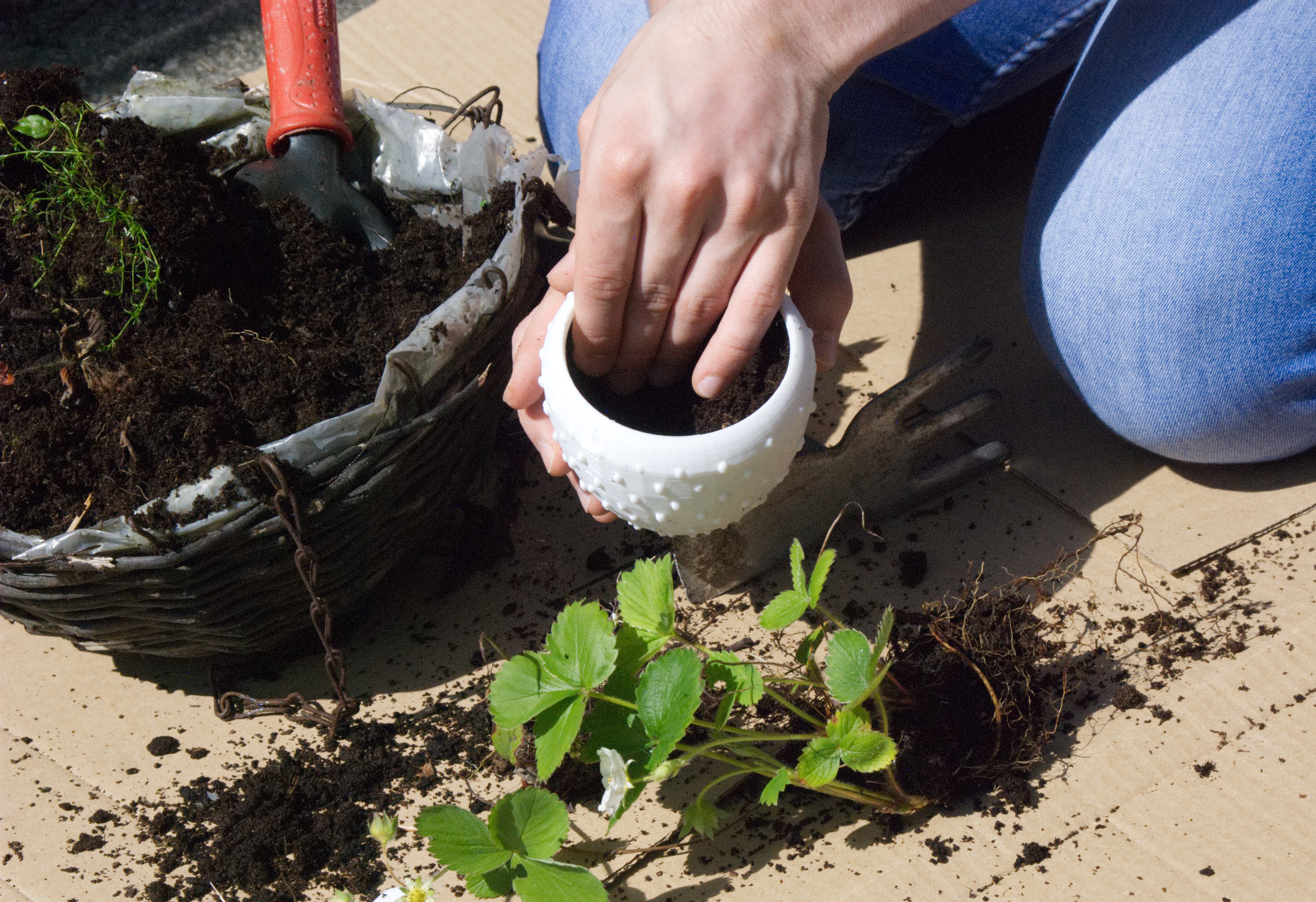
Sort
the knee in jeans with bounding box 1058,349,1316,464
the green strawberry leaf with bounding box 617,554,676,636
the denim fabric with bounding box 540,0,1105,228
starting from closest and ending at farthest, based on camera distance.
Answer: the green strawberry leaf with bounding box 617,554,676,636 → the knee in jeans with bounding box 1058,349,1316,464 → the denim fabric with bounding box 540,0,1105,228

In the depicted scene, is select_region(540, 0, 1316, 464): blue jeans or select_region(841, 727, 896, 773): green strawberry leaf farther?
select_region(540, 0, 1316, 464): blue jeans

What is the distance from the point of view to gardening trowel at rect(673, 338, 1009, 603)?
51.0 inches

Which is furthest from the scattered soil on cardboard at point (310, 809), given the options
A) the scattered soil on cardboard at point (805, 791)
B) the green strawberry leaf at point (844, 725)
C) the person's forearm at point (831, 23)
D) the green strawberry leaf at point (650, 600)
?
the person's forearm at point (831, 23)

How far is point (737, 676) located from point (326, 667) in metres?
0.60

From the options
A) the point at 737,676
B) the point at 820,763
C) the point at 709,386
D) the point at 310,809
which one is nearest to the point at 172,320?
the point at 310,809

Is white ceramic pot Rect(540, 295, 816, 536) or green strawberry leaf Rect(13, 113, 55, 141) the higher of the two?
green strawberry leaf Rect(13, 113, 55, 141)

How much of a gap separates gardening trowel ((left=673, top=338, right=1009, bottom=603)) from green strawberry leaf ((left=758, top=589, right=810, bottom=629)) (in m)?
0.27

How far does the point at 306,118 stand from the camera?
1.36 metres

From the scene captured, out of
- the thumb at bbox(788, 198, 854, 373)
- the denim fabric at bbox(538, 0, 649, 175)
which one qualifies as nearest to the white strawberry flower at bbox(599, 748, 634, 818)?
the thumb at bbox(788, 198, 854, 373)

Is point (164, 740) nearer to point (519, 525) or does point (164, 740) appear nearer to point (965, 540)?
point (519, 525)

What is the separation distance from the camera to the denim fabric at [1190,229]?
1207 millimetres

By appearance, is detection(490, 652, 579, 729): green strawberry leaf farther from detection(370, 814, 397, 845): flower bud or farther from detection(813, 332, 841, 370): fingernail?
detection(813, 332, 841, 370): fingernail

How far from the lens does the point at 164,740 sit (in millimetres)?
1272

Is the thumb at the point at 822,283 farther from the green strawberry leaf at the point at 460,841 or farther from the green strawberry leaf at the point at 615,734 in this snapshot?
the green strawberry leaf at the point at 460,841
